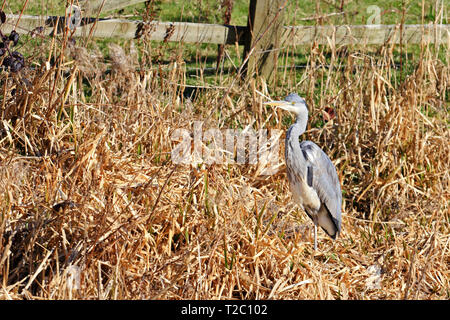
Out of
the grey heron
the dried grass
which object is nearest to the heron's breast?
the grey heron

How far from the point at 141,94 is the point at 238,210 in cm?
120

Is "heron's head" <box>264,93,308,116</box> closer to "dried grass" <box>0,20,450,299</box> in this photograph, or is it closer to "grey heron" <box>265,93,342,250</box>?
"grey heron" <box>265,93,342,250</box>

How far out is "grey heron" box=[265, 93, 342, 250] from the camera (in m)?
3.48

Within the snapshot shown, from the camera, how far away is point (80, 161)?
11.6 ft

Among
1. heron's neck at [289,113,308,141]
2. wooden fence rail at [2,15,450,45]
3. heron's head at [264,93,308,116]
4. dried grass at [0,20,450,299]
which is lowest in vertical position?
dried grass at [0,20,450,299]

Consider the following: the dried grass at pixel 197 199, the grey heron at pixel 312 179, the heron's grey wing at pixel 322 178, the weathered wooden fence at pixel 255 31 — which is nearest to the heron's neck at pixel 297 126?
the grey heron at pixel 312 179

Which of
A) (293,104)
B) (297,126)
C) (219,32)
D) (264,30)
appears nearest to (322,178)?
(297,126)

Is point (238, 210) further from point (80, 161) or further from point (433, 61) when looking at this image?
point (433, 61)

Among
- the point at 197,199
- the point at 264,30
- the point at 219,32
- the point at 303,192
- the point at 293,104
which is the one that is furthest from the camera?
the point at 219,32

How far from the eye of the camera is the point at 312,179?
11.8ft

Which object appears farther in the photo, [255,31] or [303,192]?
[255,31]

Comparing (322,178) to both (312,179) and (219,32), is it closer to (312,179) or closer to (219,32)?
(312,179)

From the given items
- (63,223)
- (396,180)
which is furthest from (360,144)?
(63,223)

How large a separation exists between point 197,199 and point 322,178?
2.49 feet
